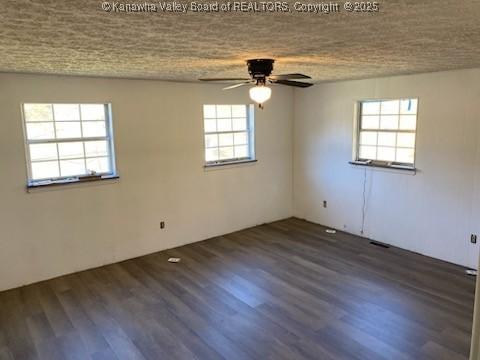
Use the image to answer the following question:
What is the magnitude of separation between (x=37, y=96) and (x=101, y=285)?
7.27 ft

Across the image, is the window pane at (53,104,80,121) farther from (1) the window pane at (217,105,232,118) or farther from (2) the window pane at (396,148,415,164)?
(2) the window pane at (396,148,415,164)

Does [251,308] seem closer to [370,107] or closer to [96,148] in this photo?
[96,148]

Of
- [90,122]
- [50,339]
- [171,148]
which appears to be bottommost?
[50,339]

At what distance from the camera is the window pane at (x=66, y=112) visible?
4336mm

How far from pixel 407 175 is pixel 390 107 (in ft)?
3.21

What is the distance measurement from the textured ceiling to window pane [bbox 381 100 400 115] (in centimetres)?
134

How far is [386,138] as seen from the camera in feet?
17.4

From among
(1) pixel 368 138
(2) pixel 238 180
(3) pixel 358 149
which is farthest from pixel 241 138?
(1) pixel 368 138

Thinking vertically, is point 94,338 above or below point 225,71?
below

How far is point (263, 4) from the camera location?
1625mm

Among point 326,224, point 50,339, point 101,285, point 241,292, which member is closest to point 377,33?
point 241,292

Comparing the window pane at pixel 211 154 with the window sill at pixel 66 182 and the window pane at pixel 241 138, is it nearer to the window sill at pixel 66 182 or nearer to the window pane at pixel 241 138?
the window pane at pixel 241 138

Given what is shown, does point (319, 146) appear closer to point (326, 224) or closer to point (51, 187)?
point (326, 224)

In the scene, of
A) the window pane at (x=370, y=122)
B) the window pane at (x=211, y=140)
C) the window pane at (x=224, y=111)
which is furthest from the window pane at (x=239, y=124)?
the window pane at (x=370, y=122)
